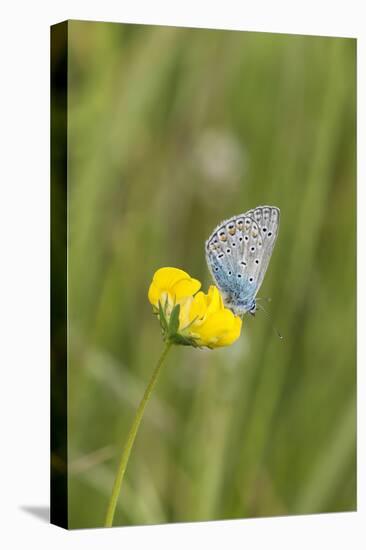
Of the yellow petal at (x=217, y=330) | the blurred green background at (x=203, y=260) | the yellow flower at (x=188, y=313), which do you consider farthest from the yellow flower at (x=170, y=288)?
the blurred green background at (x=203, y=260)

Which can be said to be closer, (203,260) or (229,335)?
(229,335)

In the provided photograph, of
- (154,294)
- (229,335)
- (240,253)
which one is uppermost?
(240,253)

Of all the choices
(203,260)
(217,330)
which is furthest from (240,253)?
(217,330)

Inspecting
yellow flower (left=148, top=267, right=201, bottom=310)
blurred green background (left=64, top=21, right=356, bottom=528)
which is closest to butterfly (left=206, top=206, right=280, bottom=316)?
blurred green background (left=64, top=21, right=356, bottom=528)

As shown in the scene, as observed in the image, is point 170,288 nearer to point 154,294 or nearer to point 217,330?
point 154,294

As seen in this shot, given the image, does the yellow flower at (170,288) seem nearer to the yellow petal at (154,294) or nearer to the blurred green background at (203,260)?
the yellow petal at (154,294)

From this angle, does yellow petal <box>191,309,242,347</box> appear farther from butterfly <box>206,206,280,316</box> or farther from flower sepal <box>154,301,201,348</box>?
butterfly <box>206,206,280,316</box>
